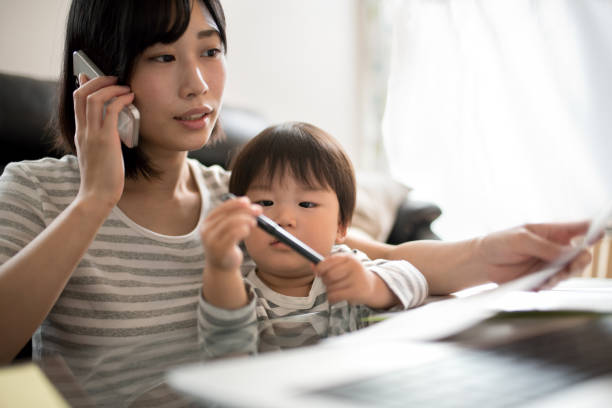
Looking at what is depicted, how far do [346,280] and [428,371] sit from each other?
0.31 m

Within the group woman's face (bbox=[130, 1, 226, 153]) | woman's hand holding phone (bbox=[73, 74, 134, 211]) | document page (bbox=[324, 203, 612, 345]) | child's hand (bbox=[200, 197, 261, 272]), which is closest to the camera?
document page (bbox=[324, 203, 612, 345])

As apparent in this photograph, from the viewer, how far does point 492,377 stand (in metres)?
0.37

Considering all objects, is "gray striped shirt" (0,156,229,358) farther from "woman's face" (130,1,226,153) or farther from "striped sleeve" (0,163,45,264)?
"woman's face" (130,1,226,153)

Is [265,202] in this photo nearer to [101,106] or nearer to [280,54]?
[101,106]

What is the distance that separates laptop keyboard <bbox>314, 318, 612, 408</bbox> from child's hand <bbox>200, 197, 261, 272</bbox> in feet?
0.90

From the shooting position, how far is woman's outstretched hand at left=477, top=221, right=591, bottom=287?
676 millimetres

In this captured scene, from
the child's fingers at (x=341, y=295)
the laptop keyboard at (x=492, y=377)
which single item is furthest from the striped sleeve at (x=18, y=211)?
the laptop keyboard at (x=492, y=377)

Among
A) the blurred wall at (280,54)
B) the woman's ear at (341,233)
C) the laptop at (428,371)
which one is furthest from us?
the blurred wall at (280,54)

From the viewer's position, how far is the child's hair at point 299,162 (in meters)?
0.92

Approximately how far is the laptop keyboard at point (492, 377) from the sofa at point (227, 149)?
74 cm

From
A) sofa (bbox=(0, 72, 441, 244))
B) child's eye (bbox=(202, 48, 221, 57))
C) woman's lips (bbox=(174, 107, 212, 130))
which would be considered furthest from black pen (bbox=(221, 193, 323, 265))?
sofa (bbox=(0, 72, 441, 244))

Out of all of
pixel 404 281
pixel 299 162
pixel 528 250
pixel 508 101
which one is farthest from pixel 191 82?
pixel 508 101

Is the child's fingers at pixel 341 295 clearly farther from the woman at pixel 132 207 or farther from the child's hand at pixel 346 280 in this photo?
the woman at pixel 132 207

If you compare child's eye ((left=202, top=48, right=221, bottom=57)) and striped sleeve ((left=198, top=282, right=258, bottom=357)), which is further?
child's eye ((left=202, top=48, right=221, bottom=57))
